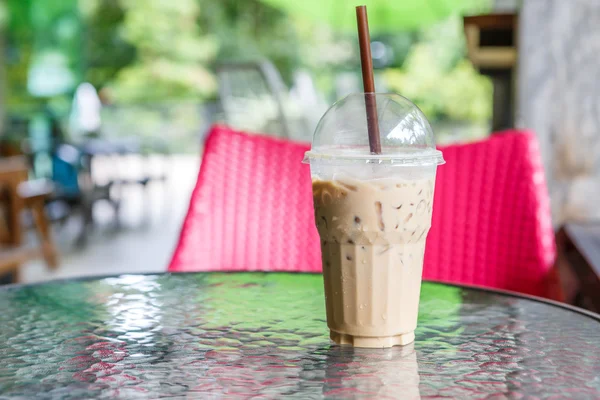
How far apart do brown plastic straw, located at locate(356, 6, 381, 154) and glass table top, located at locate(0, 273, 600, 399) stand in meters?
0.19

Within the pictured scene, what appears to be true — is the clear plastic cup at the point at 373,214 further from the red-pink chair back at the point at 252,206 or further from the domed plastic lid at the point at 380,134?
the red-pink chair back at the point at 252,206

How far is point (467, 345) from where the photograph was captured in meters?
0.65

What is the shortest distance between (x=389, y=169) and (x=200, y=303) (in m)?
0.30

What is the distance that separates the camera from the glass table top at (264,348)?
0.54m

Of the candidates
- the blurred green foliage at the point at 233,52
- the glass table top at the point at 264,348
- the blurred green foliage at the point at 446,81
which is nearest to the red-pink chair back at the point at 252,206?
the glass table top at the point at 264,348

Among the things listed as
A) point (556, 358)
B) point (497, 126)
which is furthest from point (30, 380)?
point (497, 126)

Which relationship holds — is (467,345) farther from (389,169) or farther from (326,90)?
(326,90)

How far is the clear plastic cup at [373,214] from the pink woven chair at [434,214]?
550 millimetres

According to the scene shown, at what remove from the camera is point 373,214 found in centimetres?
63

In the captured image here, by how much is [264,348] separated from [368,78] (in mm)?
257

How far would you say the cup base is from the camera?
2.11ft

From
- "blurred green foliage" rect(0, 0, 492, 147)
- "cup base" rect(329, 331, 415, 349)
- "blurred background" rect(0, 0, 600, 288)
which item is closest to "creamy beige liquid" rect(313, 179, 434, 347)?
"cup base" rect(329, 331, 415, 349)

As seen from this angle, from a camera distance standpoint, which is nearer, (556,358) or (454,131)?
(556,358)

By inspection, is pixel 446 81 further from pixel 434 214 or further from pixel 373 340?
pixel 373 340
